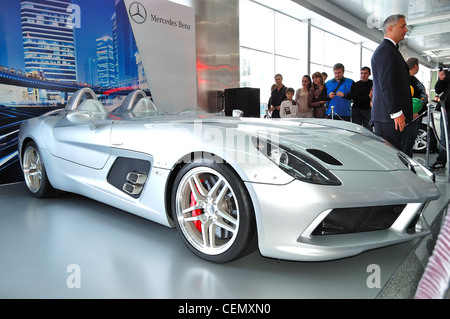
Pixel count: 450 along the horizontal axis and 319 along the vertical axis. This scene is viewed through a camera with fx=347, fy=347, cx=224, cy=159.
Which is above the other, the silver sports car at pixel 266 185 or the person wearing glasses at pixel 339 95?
the person wearing glasses at pixel 339 95

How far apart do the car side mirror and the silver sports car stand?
0.03 ft

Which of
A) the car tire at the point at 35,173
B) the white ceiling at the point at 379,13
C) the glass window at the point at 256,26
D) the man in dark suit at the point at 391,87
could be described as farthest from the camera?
the white ceiling at the point at 379,13

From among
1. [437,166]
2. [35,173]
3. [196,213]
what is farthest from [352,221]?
[437,166]

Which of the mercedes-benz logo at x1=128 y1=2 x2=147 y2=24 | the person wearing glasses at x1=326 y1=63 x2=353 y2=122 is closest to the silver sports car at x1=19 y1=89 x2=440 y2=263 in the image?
the person wearing glasses at x1=326 y1=63 x2=353 y2=122

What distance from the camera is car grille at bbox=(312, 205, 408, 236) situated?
168cm

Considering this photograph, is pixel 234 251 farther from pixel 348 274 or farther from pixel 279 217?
pixel 348 274

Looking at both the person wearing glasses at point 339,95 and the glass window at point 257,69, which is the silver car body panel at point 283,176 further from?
the glass window at point 257,69

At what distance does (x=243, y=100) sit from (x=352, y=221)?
20.8 feet

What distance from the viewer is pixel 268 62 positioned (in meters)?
11.9

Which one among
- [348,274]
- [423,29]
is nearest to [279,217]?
[348,274]

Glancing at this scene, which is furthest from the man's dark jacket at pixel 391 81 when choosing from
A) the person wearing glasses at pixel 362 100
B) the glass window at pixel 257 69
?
the glass window at pixel 257 69

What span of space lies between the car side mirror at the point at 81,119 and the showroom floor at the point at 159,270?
79cm

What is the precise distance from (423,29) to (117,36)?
15.7 meters

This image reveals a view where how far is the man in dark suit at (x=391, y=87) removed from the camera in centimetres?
284
